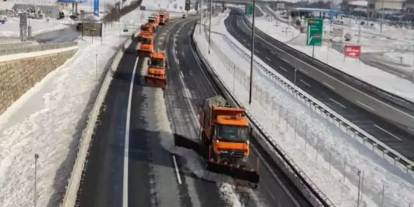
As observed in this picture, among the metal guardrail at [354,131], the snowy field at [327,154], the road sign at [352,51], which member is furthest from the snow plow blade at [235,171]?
the road sign at [352,51]

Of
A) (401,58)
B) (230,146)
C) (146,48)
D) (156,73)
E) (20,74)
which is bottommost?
(230,146)

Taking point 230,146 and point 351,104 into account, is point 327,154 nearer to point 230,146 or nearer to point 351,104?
point 230,146

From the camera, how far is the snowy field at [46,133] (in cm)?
2720

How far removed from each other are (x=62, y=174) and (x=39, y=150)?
20.8ft

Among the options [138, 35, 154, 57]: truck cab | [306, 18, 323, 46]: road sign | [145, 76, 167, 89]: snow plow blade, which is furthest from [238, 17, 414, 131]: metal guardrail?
[138, 35, 154, 57]: truck cab

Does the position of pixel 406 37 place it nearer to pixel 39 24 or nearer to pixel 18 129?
pixel 39 24

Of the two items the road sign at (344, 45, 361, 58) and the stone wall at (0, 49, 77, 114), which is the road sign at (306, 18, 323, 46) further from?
the stone wall at (0, 49, 77, 114)

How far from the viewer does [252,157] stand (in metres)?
31.8

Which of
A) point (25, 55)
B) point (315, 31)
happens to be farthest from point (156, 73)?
point (315, 31)

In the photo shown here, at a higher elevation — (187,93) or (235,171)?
(187,93)

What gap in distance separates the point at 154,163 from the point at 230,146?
402 centimetres

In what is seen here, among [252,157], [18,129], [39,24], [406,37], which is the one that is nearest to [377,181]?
[252,157]

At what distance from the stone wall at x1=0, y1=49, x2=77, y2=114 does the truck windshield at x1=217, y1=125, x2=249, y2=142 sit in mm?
19059

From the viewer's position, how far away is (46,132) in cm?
3747
